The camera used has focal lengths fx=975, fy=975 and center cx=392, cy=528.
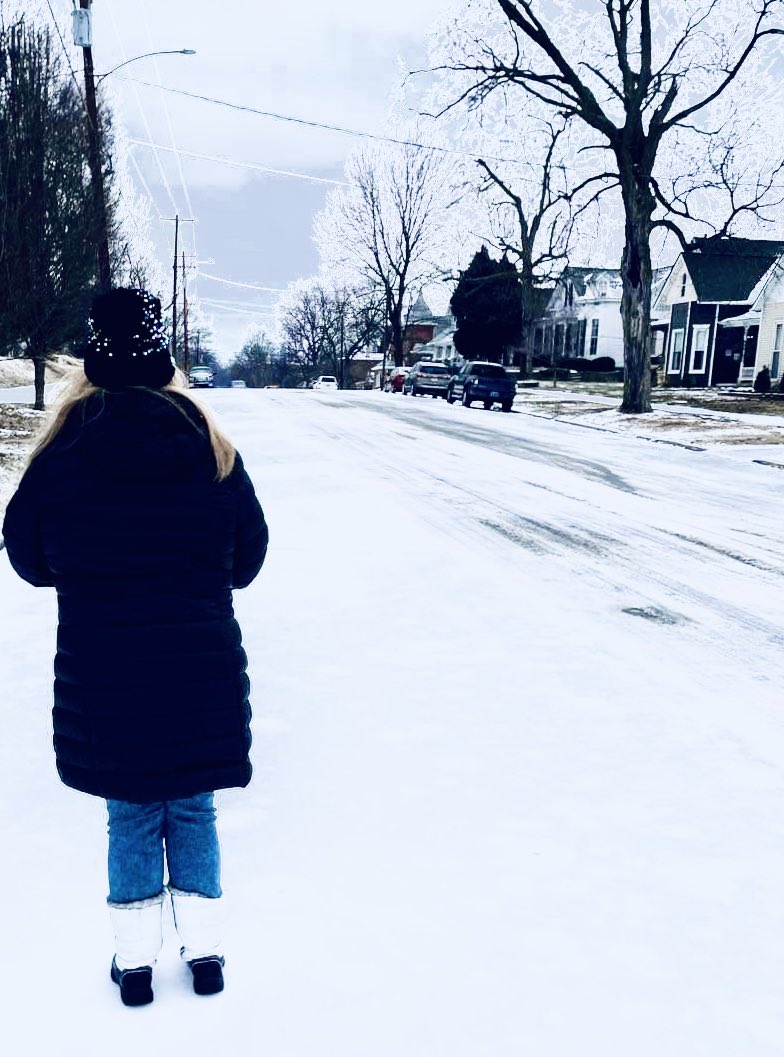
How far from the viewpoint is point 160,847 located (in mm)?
2668

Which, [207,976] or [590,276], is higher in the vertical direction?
[590,276]

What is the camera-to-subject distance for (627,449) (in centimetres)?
1831

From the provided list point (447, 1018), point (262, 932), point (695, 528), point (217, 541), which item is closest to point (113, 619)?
point (217, 541)

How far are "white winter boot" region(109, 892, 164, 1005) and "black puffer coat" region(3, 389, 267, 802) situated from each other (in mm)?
357

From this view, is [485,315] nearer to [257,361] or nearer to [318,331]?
[318,331]

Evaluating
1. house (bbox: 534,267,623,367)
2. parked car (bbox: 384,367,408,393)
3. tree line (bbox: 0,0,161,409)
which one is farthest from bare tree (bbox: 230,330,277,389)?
tree line (bbox: 0,0,161,409)

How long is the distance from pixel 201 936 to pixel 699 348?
50.8 metres

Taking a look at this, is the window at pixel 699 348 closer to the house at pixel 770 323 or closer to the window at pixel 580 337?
the house at pixel 770 323

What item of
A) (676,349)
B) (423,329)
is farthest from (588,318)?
(423,329)

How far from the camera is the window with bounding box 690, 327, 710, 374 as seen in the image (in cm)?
4900

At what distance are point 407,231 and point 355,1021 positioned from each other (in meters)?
60.0

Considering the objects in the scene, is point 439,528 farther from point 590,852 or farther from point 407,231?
point 407,231

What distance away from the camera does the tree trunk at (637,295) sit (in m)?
26.5

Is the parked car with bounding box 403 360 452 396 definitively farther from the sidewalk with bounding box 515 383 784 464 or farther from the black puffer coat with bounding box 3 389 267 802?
the black puffer coat with bounding box 3 389 267 802
